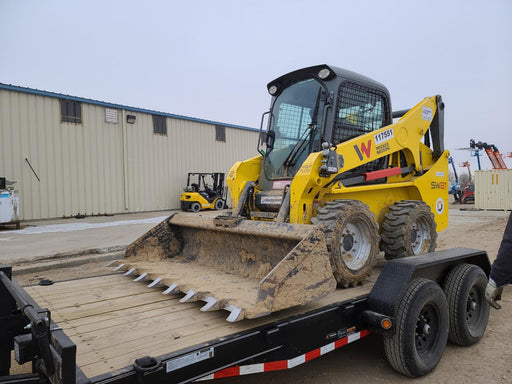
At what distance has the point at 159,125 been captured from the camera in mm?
19188

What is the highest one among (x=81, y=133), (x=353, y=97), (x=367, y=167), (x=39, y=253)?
(x=81, y=133)

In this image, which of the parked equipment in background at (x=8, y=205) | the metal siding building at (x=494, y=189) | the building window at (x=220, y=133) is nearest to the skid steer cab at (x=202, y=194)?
the building window at (x=220, y=133)

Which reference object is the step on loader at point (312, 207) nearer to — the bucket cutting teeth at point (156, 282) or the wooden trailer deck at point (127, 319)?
the bucket cutting teeth at point (156, 282)

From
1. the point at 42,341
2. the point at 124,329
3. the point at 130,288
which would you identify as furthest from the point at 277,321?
the point at 130,288

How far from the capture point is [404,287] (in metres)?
3.05

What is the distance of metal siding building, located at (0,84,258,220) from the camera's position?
48.3 ft

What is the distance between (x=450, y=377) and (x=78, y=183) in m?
15.9

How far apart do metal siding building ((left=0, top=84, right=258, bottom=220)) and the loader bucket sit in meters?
12.7

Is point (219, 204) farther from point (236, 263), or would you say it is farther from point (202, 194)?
point (236, 263)

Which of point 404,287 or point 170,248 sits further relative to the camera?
point 170,248

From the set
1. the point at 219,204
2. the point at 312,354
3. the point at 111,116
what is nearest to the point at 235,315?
the point at 312,354

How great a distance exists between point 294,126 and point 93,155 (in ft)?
46.5

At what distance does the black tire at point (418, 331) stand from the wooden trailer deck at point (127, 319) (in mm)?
423

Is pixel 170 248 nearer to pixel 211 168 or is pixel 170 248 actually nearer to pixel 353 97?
pixel 353 97
